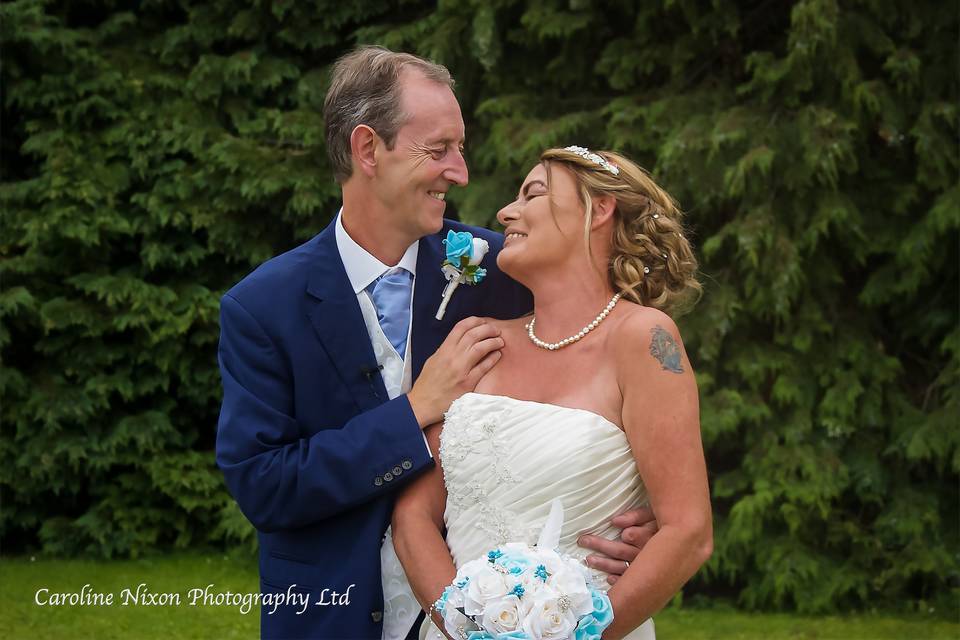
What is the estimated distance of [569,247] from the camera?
308cm

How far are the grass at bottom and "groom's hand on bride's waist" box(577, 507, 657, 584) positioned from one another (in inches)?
163

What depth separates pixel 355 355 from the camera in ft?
10.6

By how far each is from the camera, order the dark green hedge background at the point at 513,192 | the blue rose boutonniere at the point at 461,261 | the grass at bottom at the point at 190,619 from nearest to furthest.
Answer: the blue rose boutonniere at the point at 461,261 → the grass at bottom at the point at 190,619 → the dark green hedge background at the point at 513,192

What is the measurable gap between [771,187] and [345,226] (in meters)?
4.38

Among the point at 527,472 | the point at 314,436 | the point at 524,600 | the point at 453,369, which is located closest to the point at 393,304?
the point at 453,369

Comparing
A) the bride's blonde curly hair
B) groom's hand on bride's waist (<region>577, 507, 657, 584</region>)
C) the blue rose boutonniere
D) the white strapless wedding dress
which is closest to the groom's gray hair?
the blue rose boutonniere

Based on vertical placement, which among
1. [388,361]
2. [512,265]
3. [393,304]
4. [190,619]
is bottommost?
[190,619]

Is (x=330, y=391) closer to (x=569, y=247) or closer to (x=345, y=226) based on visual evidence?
(x=345, y=226)

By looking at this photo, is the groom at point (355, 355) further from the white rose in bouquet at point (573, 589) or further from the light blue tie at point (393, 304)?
the white rose in bouquet at point (573, 589)

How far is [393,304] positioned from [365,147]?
1.64 ft

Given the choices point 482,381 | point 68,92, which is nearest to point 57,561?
point 68,92

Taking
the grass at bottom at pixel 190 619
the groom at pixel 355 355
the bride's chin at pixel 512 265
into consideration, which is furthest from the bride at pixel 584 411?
the grass at bottom at pixel 190 619

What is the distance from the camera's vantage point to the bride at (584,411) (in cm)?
278

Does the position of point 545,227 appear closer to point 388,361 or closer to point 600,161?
point 600,161
